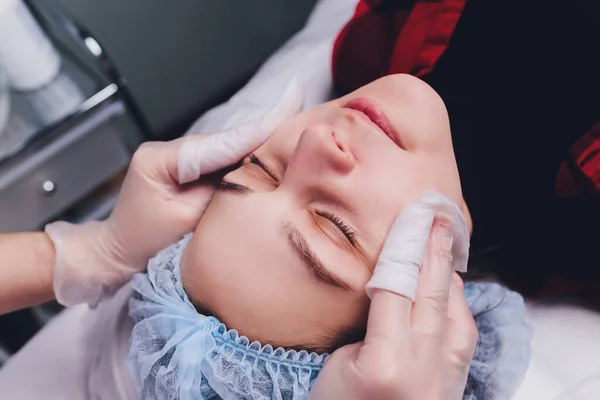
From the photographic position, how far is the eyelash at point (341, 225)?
27.4 inches

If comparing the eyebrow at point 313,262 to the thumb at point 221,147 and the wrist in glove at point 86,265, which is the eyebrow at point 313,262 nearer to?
the thumb at point 221,147

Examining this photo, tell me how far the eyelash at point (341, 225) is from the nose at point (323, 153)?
56 mm

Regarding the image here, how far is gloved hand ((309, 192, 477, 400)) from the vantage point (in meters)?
0.61

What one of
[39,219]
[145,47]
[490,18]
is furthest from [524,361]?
[145,47]

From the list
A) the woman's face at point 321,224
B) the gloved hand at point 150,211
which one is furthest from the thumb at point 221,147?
the woman's face at point 321,224

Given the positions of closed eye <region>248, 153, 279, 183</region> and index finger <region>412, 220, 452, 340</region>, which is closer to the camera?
index finger <region>412, 220, 452, 340</region>

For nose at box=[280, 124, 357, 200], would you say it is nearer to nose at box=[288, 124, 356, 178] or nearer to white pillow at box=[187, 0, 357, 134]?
nose at box=[288, 124, 356, 178]

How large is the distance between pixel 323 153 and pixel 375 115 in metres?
0.11

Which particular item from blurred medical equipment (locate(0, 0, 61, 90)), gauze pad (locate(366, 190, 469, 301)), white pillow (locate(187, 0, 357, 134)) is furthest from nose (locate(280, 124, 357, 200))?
blurred medical equipment (locate(0, 0, 61, 90))

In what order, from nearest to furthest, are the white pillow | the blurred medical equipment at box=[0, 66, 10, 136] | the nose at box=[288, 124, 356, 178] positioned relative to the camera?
1. the nose at box=[288, 124, 356, 178]
2. the blurred medical equipment at box=[0, 66, 10, 136]
3. the white pillow

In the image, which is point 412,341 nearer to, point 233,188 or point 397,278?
point 397,278

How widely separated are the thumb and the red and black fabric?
315 mm

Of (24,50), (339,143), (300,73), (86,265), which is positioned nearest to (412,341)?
(339,143)

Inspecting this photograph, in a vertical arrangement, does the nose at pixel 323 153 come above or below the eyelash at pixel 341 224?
above
